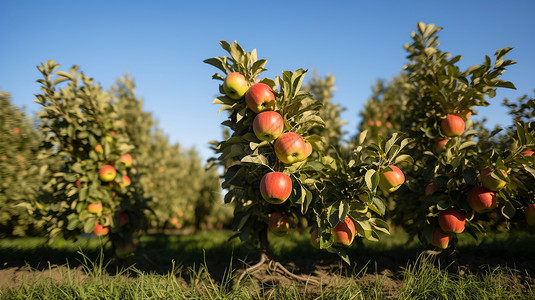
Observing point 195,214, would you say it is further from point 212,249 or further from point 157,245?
point 212,249

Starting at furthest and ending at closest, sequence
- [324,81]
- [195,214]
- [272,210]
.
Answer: [195,214] → [324,81] → [272,210]

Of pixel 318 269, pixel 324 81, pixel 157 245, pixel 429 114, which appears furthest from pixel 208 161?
pixel 324 81

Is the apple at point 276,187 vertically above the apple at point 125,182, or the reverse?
the apple at point 276,187

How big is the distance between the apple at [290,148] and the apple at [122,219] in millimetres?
2374

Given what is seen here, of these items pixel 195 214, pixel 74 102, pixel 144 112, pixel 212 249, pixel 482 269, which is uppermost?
pixel 144 112

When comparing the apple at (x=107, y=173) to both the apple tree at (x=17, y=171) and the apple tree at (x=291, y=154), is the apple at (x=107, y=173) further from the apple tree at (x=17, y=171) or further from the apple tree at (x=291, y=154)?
the apple tree at (x=291, y=154)

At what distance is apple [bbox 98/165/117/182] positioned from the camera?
342 centimetres

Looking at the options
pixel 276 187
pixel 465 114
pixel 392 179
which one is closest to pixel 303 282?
pixel 276 187

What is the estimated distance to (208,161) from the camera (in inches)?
133

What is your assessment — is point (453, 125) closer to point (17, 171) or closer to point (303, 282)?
point (303, 282)

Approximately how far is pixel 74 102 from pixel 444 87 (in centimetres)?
395

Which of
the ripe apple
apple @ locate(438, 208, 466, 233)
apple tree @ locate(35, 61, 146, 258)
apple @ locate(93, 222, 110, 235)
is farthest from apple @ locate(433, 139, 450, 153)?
apple @ locate(93, 222, 110, 235)

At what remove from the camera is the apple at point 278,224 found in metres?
2.63

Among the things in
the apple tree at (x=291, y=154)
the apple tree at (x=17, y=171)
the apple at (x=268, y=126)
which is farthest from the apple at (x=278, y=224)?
the apple tree at (x=17, y=171)
